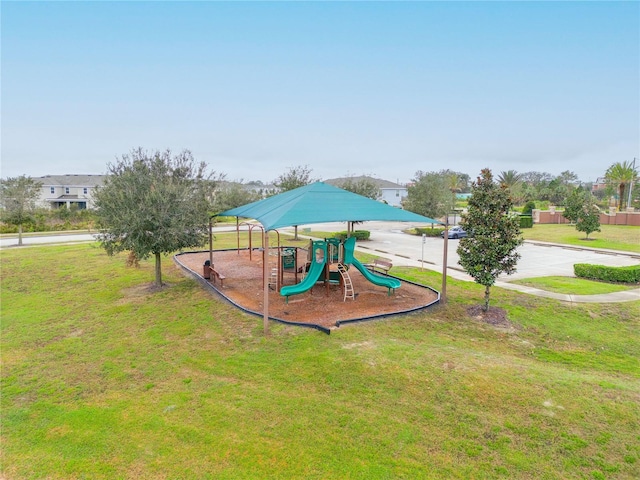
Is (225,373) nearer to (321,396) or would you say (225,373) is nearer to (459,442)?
(321,396)

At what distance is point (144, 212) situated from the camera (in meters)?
11.7

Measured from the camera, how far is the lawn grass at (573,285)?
13.2 meters

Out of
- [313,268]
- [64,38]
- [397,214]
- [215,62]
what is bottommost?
[313,268]

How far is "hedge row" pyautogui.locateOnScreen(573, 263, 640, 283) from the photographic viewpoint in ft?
47.7

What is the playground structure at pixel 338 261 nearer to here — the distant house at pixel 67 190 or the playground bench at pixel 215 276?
the playground bench at pixel 215 276

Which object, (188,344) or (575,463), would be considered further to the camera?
(188,344)

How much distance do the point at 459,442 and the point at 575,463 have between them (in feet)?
4.47

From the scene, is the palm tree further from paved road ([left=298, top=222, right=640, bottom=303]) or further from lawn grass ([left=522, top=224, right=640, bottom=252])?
paved road ([left=298, top=222, right=640, bottom=303])

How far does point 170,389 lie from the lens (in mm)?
6410

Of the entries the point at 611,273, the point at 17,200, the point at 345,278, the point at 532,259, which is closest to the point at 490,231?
the point at 345,278

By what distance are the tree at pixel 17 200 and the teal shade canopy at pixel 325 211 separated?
19585 mm

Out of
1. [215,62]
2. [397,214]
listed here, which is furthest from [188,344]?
[215,62]

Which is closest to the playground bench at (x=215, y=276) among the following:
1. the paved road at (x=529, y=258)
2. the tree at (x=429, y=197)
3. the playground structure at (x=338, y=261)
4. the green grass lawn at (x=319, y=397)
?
the green grass lawn at (x=319, y=397)

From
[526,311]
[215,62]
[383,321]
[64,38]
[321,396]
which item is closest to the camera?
[321,396]
